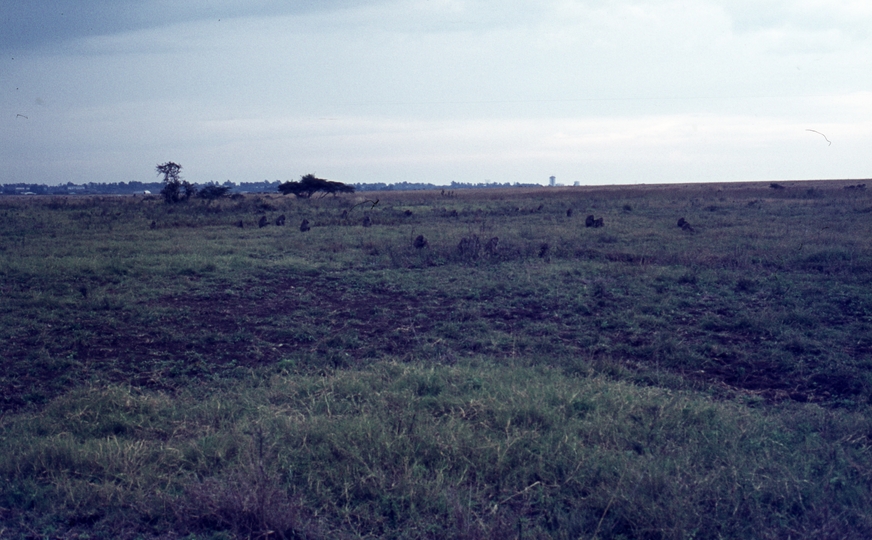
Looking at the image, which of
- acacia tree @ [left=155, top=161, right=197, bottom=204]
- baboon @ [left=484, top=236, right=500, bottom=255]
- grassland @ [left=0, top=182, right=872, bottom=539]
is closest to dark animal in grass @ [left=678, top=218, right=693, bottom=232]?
grassland @ [left=0, top=182, right=872, bottom=539]

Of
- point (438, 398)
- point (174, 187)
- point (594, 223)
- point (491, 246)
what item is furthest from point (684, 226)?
point (174, 187)

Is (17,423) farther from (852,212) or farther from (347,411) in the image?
(852,212)

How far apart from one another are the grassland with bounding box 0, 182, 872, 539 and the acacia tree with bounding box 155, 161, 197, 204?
2651 cm

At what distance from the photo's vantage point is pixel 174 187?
38.2m

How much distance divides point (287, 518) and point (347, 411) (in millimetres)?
1667

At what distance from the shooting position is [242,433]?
4.24 metres

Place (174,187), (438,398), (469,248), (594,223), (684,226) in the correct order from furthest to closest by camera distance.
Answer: (174,187)
(594,223)
(684,226)
(469,248)
(438,398)

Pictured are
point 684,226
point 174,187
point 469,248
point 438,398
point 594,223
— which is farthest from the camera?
point 174,187

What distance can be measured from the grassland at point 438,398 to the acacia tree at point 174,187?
2651 centimetres

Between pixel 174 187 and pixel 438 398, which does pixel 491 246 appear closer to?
pixel 438 398

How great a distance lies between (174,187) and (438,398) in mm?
37567

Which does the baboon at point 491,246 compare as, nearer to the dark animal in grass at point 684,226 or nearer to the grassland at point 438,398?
the grassland at point 438,398

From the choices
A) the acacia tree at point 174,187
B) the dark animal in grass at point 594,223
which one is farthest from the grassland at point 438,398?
the acacia tree at point 174,187

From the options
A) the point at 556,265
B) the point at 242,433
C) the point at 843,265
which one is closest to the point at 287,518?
the point at 242,433
